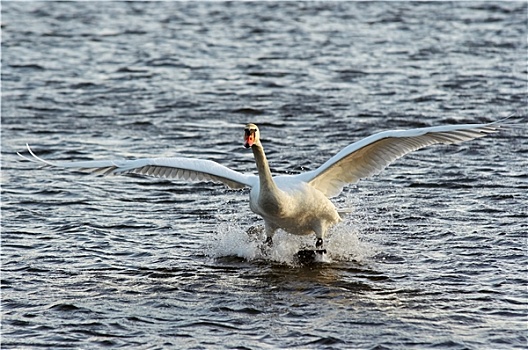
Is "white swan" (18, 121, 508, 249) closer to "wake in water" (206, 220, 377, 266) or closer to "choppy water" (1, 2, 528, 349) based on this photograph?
"wake in water" (206, 220, 377, 266)

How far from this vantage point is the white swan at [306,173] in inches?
409

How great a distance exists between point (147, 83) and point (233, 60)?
275 cm

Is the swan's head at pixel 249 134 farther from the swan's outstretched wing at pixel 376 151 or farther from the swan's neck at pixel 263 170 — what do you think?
the swan's outstretched wing at pixel 376 151

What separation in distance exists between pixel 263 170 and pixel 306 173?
1.02 meters

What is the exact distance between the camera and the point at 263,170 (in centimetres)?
1024

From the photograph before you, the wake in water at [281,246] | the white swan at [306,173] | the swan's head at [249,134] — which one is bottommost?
the wake in water at [281,246]

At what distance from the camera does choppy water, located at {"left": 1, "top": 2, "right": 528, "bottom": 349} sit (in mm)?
9062

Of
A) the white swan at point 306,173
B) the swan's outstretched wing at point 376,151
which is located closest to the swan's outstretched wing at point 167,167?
the white swan at point 306,173

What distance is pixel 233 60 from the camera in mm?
22516

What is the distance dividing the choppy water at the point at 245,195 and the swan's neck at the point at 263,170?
996 millimetres

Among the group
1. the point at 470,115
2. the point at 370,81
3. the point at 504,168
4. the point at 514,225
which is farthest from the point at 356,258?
the point at 370,81

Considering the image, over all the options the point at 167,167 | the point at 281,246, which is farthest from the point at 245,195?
the point at 167,167

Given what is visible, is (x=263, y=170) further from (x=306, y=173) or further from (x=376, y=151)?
(x=376, y=151)

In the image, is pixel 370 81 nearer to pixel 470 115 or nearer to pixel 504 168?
pixel 470 115
